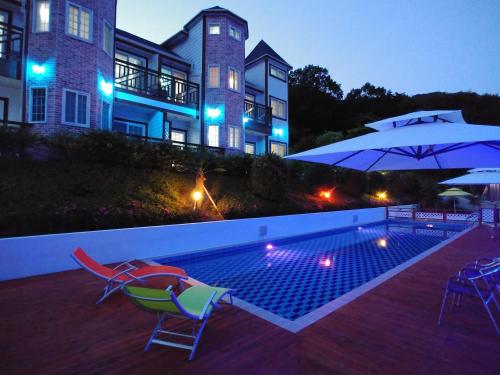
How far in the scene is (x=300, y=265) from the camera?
308 inches

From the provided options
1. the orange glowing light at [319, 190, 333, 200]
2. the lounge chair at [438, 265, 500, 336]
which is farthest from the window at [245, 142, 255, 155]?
the lounge chair at [438, 265, 500, 336]

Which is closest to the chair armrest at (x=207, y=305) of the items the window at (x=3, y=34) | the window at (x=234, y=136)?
the window at (x=3, y=34)

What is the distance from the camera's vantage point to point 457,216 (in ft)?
55.5

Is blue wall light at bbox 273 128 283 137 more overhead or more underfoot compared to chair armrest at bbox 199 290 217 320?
more overhead

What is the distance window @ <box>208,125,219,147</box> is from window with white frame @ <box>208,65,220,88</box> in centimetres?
246

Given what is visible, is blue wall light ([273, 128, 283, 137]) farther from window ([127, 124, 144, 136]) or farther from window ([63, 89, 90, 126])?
window ([63, 89, 90, 126])

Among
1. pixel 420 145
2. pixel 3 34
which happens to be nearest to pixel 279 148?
pixel 3 34

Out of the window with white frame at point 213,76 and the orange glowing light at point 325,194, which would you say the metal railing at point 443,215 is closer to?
the orange glowing light at point 325,194

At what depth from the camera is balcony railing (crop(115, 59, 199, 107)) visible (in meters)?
14.9

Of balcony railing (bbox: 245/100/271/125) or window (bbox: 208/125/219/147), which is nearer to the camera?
window (bbox: 208/125/219/147)

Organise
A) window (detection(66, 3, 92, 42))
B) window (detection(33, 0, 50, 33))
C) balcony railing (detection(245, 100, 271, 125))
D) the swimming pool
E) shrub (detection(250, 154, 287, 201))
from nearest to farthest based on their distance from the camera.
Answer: the swimming pool → window (detection(33, 0, 50, 33)) → window (detection(66, 3, 92, 42)) → shrub (detection(250, 154, 287, 201)) → balcony railing (detection(245, 100, 271, 125))

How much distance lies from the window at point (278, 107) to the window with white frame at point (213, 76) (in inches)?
257

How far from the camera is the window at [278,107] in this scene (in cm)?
2328

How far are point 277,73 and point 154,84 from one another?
36.5 feet
